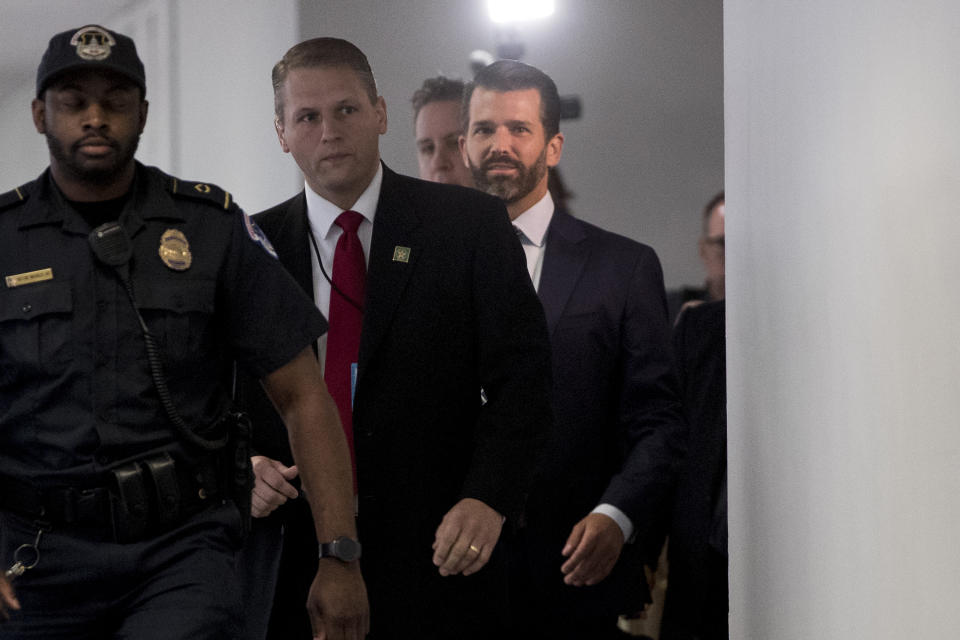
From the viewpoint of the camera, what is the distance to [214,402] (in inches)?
85.0

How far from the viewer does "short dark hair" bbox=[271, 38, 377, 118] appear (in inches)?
105

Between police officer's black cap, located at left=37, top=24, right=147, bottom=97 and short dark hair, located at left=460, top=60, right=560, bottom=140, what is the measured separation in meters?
1.19

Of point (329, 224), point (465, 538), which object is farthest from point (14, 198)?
point (465, 538)

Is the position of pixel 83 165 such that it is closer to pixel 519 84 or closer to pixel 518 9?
pixel 519 84

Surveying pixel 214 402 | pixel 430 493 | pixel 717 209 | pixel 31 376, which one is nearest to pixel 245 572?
pixel 430 493

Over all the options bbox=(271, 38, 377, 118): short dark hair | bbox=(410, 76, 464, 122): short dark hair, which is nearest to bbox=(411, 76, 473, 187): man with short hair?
bbox=(410, 76, 464, 122): short dark hair

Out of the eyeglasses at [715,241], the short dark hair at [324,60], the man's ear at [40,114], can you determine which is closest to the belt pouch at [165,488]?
the man's ear at [40,114]

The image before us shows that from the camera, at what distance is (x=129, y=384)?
2.05m

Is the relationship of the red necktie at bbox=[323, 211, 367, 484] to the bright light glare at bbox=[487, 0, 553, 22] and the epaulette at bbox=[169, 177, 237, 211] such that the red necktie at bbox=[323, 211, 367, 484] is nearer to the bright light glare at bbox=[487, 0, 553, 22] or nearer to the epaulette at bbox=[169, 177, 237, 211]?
the epaulette at bbox=[169, 177, 237, 211]

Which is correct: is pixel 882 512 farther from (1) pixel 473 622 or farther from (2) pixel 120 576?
(2) pixel 120 576

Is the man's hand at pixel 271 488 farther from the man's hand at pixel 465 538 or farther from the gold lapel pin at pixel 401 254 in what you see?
the gold lapel pin at pixel 401 254

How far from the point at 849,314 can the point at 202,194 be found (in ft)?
3.81

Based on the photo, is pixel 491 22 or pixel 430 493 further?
pixel 491 22

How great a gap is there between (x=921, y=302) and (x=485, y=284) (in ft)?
2.54
